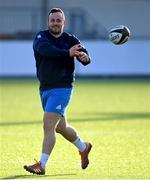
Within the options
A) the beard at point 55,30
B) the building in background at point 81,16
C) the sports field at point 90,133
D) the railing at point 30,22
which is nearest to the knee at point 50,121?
the sports field at point 90,133

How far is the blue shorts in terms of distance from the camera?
11609 mm

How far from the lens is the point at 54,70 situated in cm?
1167

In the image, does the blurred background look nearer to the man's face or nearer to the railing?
the railing

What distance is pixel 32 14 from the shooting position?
40.1 metres

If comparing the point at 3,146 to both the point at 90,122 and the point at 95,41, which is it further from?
the point at 95,41

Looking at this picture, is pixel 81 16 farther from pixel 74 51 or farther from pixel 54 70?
pixel 74 51

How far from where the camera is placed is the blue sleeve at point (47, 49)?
1141cm

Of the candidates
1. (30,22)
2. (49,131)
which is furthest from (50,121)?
(30,22)

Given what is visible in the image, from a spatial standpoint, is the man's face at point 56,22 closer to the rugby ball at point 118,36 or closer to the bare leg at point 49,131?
the rugby ball at point 118,36

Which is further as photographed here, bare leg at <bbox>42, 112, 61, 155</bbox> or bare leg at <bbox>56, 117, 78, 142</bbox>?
bare leg at <bbox>56, 117, 78, 142</bbox>

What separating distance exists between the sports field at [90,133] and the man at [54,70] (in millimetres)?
489

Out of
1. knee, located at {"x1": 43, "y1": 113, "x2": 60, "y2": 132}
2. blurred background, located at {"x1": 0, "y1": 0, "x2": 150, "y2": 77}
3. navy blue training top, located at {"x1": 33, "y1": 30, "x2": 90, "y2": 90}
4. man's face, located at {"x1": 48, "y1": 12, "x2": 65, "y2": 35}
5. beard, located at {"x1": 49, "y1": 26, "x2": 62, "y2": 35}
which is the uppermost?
man's face, located at {"x1": 48, "y1": 12, "x2": 65, "y2": 35}

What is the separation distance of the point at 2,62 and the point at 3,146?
2167 cm

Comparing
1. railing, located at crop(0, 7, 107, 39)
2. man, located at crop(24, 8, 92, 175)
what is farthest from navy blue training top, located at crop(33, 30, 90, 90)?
railing, located at crop(0, 7, 107, 39)
